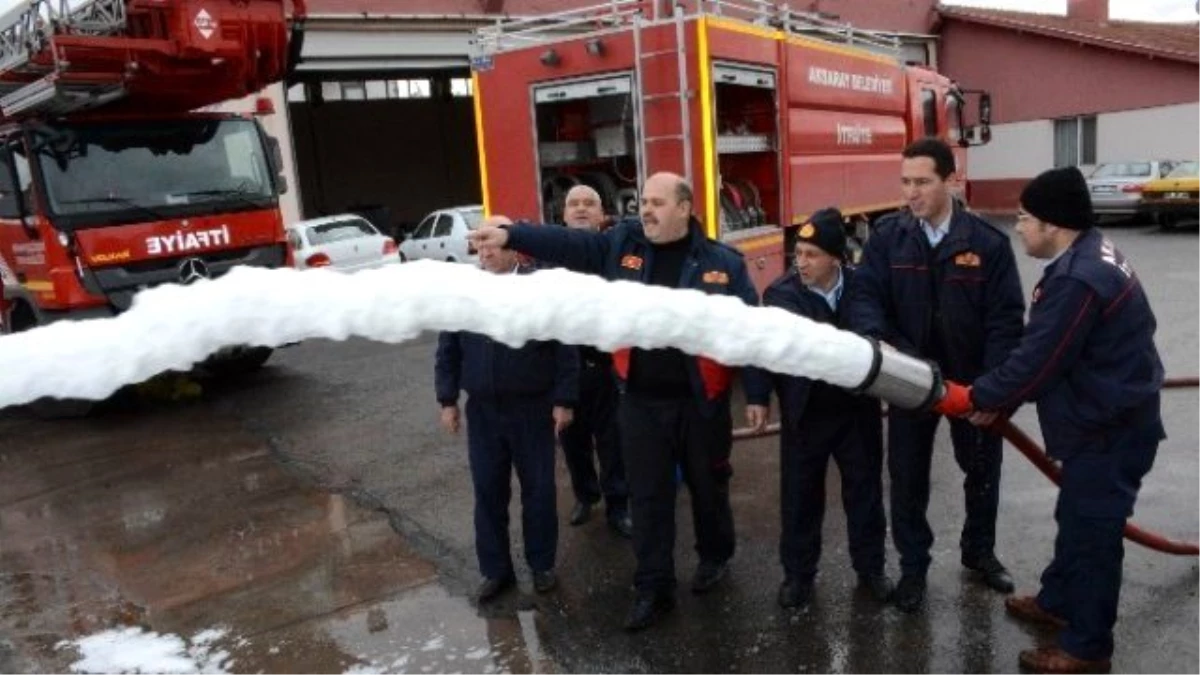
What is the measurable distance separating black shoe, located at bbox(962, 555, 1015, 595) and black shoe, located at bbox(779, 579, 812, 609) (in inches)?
29.4

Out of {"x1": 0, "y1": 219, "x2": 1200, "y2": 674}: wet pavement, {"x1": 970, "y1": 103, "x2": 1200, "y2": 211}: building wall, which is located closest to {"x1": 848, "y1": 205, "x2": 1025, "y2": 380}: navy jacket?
{"x1": 0, "y1": 219, "x2": 1200, "y2": 674}: wet pavement

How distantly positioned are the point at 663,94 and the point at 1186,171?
16.8 m

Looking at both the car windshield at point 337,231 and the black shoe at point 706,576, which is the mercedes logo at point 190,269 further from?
the car windshield at point 337,231

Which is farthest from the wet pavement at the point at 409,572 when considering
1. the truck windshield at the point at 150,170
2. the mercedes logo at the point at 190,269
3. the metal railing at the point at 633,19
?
the metal railing at the point at 633,19

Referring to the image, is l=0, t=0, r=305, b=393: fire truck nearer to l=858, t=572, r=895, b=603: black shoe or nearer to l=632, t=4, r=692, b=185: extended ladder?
l=632, t=4, r=692, b=185: extended ladder

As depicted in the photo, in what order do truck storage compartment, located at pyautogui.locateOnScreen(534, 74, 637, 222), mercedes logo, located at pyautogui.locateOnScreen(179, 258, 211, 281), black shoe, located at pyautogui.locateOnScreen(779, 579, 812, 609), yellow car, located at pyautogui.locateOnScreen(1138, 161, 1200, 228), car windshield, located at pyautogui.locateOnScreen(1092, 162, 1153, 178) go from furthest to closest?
car windshield, located at pyautogui.locateOnScreen(1092, 162, 1153, 178), yellow car, located at pyautogui.locateOnScreen(1138, 161, 1200, 228), mercedes logo, located at pyautogui.locateOnScreen(179, 258, 211, 281), truck storage compartment, located at pyautogui.locateOnScreen(534, 74, 637, 222), black shoe, located at pyautogui.locateOnScreen(779, 579, 812, 609)

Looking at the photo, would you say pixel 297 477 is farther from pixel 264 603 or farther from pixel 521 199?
pixel 521 199

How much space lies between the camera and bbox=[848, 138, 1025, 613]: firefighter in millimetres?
3719

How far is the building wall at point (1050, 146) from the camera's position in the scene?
23.9m

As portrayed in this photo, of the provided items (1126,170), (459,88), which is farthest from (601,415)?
(459,88)

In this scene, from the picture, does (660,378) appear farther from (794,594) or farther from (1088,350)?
(1088,350)

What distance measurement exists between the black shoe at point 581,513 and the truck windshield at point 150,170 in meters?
4.92

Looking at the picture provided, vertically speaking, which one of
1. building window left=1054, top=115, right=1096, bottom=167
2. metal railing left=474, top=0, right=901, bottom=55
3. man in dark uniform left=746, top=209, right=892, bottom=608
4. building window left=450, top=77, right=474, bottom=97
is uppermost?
building window left=450, top=77, right=474, bottom=97

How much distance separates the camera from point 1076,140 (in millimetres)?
26078
